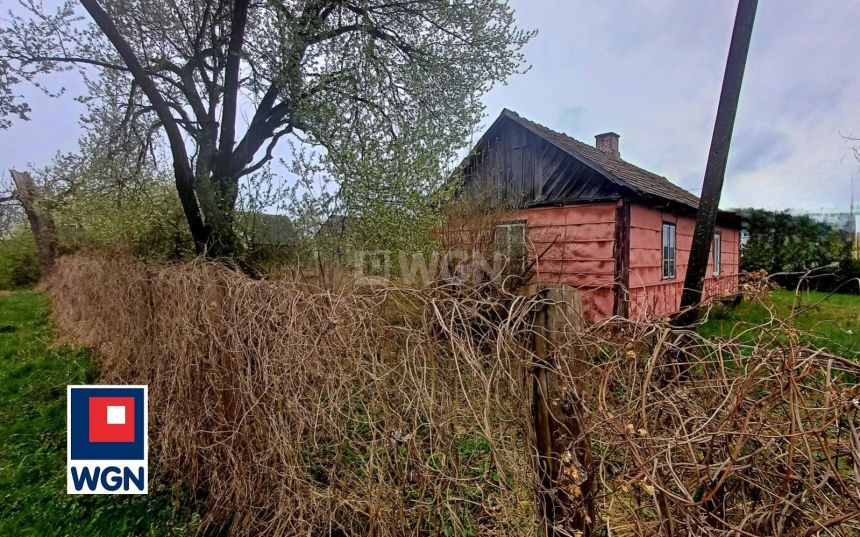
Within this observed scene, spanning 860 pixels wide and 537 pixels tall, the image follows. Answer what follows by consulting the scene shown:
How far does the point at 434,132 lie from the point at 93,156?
19.4 feet

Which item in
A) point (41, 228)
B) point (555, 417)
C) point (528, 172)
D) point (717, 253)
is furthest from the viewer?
point (41, 228)

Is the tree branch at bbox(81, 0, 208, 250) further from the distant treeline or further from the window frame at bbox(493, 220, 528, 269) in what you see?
the distant treeline

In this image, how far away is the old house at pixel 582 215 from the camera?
737 cm

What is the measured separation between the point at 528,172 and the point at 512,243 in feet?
11.6

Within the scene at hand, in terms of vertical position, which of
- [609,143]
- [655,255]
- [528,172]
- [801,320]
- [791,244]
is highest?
[609,143]

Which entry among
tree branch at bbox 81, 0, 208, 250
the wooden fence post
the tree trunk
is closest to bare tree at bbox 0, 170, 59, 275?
the tree trunk

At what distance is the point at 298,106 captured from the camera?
5.19m

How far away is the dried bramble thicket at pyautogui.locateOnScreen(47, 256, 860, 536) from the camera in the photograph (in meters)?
1.12

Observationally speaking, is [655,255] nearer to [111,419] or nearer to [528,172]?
[528,172]

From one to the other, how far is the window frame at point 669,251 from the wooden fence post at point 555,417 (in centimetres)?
864

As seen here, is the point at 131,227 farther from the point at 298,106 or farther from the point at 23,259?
the point at 23,259

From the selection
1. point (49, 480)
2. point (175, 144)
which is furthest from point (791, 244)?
point (49, 480)

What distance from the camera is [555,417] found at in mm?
1510

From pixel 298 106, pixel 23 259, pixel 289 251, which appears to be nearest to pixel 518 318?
pixel 289 251
